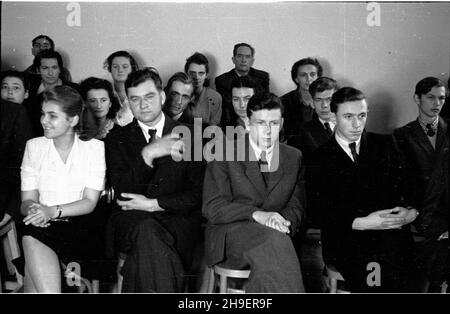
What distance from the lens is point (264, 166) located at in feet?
7.48

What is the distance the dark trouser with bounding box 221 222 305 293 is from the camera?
6.56ft

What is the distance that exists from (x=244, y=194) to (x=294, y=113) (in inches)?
25.2

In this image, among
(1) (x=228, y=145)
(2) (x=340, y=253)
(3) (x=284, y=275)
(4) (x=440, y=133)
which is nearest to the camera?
(3) (x=284, y=275)

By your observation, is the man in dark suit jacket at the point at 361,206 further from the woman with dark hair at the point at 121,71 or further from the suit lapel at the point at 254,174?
the woman with dark hair at the point at 121,71

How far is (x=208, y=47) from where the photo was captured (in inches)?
102

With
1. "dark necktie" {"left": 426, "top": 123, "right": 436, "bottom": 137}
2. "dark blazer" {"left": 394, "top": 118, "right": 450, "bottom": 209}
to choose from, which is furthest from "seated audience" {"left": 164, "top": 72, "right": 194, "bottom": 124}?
"dark necktie" {"left": 426, "top": 123, "right": 436, "bottom": 137}

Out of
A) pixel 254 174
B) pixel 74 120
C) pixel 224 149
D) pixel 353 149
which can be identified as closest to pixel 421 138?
pixel 353 149

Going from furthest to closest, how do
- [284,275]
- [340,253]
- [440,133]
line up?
[440,133], [340,253], [284,275]

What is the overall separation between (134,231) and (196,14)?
1.13m

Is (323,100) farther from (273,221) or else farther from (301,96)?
(273,221)

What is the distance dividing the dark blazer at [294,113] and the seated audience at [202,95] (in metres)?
0.35

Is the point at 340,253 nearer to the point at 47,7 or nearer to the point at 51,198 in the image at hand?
the point at 51,198

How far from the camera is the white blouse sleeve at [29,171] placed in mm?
2297
